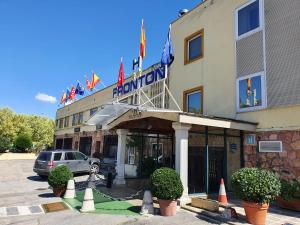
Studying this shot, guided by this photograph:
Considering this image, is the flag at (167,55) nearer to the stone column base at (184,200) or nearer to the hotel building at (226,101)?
the hotel building at (226,101)


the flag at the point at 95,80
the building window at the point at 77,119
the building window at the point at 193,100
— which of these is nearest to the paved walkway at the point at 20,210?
the building window at the point at 193,100

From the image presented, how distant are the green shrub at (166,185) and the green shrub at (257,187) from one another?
185 cm

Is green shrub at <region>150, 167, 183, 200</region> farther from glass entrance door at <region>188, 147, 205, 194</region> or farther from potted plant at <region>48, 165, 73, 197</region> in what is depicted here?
potted plant at <region>48, 165, 73, 197</region>

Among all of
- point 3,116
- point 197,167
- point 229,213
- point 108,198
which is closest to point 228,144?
point 197,167

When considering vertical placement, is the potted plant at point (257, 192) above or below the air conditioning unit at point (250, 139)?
below

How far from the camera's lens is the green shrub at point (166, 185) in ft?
28.9

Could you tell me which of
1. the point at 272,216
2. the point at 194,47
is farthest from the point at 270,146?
the point at 194,47

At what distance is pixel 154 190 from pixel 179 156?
1812mm

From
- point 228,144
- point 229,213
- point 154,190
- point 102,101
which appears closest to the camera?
point 229,213

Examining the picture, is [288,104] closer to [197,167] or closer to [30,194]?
[197,167]

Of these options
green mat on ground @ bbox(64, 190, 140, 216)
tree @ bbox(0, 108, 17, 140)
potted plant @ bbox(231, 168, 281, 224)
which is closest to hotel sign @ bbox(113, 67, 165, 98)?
green mat on ground @ bbox(64, 190, 140, 216)

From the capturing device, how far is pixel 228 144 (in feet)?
41.7

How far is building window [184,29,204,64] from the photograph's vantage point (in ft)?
49.8

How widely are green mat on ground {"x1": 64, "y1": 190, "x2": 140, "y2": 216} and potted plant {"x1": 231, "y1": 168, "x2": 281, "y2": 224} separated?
349 centimetres
